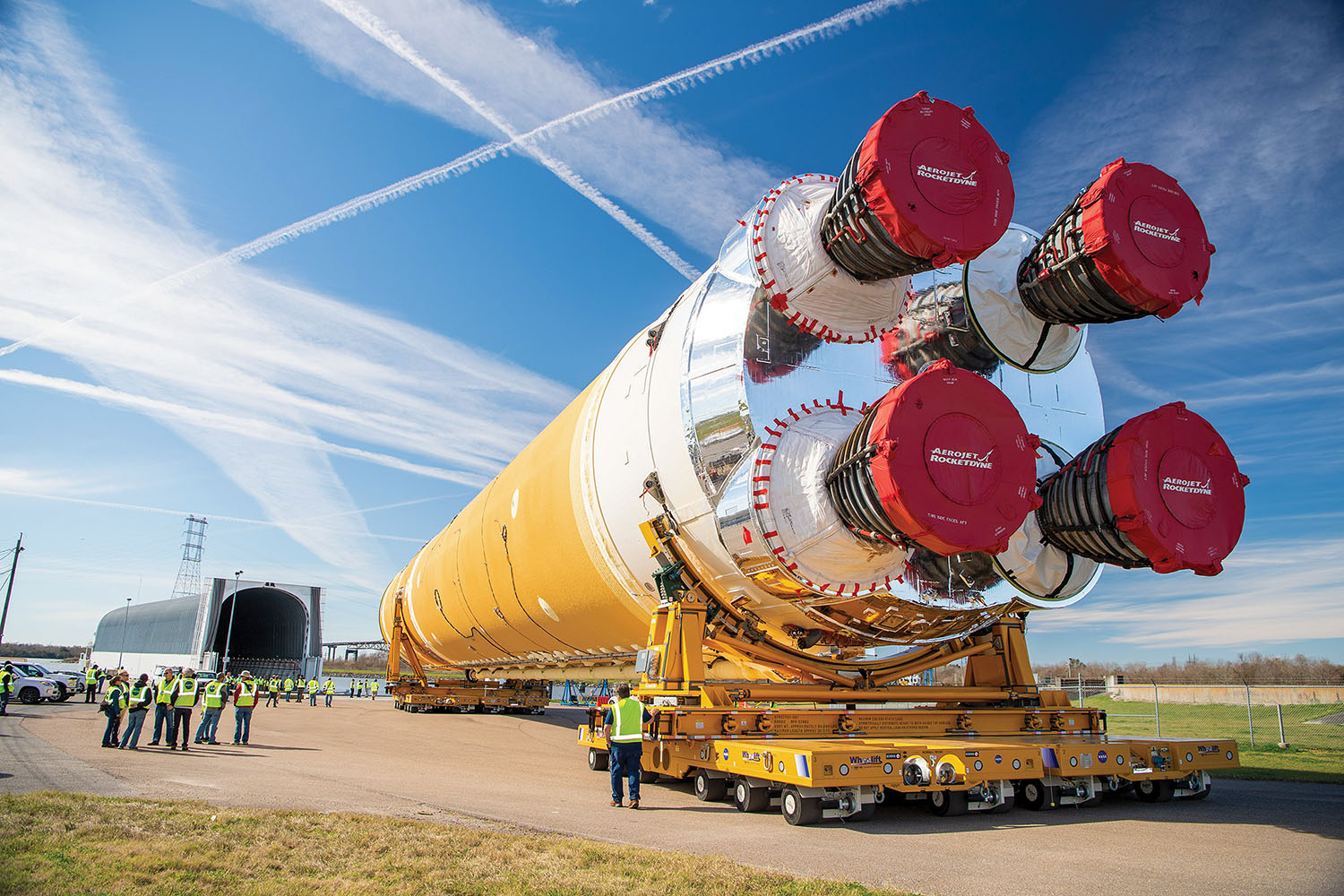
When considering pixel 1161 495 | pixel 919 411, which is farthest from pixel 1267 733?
pixel 919 411

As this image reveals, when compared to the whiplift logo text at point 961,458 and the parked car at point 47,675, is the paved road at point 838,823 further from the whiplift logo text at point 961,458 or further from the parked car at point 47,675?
the parked car at point 47,675

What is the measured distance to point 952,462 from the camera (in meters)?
5.25

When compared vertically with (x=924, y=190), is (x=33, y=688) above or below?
below

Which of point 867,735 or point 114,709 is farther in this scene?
point 114,709

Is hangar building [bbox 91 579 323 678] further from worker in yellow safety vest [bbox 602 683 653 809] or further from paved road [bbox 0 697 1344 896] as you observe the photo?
worker in yellow safety vest [bbox 602 683 653 809]

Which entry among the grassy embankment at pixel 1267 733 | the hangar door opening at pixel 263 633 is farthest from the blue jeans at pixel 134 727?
the hangar door opening at pixel 263 633

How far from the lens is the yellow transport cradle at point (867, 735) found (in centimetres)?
614

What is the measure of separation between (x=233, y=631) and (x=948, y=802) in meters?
56.0

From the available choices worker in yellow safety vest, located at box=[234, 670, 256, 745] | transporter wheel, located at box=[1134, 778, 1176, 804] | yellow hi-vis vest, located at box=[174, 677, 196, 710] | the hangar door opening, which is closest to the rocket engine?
transporter wheel, located at box=[1134, 778, 1176, 804]

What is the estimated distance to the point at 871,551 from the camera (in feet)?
19.1

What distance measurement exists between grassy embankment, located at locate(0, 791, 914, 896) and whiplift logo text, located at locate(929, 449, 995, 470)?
253 cm

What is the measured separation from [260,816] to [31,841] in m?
1.35

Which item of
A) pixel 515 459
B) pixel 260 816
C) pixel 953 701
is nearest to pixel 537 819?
pixel 260 816

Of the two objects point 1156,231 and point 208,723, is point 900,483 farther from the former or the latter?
point 208,723
